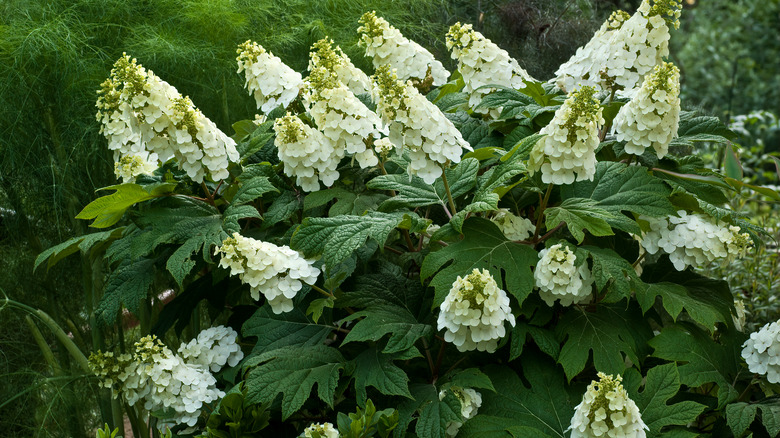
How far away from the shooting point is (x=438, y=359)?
178cm

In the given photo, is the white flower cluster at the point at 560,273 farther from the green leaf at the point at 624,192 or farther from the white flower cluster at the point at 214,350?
the white flower cluster at the point at 214,350


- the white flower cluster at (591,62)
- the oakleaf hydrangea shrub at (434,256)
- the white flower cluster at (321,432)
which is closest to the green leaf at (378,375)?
the oakleaf hydrangea shrub at (434,256)

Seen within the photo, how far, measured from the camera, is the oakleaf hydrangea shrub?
160 cm

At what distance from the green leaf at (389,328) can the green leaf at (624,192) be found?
19.2 inches

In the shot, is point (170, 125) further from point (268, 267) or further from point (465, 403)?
point (465, 403)

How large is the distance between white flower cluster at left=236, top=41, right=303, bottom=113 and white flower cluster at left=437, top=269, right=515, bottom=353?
815 mm

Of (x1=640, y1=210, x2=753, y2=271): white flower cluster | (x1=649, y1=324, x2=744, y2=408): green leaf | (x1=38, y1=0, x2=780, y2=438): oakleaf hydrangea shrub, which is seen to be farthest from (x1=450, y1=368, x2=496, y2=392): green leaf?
(x1=640, y1=210, x2=753, y2=271): white flower cluster

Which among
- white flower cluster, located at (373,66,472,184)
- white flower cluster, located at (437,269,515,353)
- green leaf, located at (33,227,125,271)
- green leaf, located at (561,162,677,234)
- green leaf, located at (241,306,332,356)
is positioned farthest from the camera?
green leaf, located at (33,227,125,271)

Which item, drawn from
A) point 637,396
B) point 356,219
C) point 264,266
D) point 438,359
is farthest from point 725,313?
point 264,266

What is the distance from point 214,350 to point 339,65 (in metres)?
0.81

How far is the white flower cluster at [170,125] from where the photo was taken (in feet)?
5.52

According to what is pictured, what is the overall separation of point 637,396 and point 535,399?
0.22 meters

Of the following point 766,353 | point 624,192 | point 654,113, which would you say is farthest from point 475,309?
point 766,353

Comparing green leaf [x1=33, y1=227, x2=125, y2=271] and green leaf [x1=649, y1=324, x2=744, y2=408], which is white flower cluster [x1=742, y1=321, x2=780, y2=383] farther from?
green leaf [x1=33, y1=227, x2=125, y2=271]
